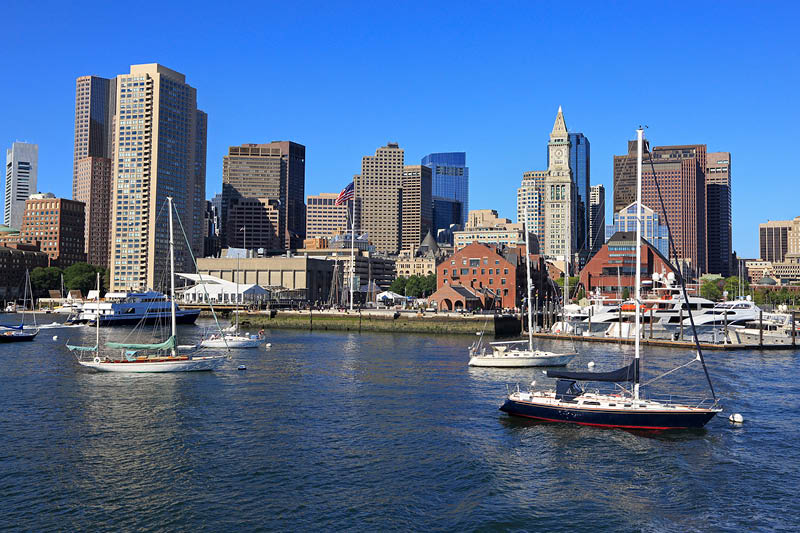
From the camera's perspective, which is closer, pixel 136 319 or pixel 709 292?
pixel 136 319

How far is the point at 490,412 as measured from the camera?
47125 mm

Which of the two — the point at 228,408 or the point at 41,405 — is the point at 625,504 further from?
the point at 41,405

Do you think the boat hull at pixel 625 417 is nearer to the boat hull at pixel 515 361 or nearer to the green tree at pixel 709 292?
the boat hull at pixel 515 361

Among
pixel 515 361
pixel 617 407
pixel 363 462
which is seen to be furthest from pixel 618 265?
pixel 363 462

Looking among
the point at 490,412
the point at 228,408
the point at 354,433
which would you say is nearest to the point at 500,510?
the point at 354,433

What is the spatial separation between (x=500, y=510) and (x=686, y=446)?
1567cm

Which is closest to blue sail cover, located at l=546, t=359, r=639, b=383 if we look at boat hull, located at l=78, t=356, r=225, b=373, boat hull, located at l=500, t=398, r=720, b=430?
boat hull, located at l=500, t=398, r=720, b=430

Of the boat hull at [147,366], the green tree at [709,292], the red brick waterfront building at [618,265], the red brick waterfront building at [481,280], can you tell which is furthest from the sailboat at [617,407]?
the green tree at [709,292]

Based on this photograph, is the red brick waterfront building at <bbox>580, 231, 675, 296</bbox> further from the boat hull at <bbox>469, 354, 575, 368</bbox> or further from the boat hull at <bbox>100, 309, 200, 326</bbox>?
the boat hull at <bbox>469, 354, 575, 368</bbox>

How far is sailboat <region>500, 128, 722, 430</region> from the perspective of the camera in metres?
41.5

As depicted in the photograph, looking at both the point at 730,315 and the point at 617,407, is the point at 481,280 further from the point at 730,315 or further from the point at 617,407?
the point at 617,407

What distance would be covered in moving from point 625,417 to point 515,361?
27460 mm

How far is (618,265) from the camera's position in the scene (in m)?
172

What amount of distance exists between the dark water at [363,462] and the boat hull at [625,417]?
937 mm
